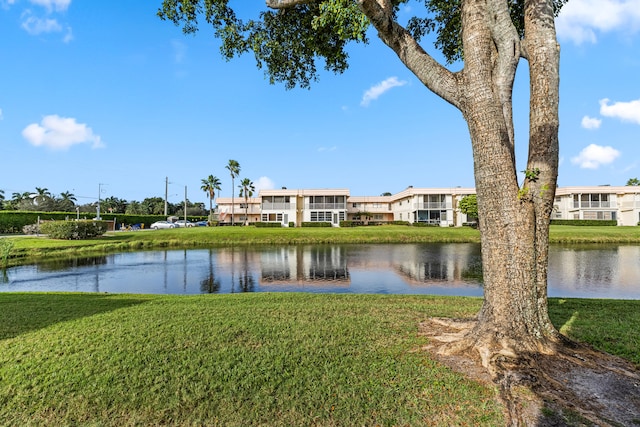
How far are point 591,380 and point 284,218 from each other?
162 feet

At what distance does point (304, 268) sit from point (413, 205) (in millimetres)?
35694

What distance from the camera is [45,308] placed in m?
6.60

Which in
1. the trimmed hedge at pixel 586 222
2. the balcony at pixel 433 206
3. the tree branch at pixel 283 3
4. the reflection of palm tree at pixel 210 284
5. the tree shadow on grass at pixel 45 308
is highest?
the tree branch at pixel 283 3

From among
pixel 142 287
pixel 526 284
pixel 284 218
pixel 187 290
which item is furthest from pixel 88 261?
pixel 284 218

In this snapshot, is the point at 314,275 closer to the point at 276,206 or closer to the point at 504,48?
the point at 504,48

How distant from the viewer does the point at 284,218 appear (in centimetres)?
5181

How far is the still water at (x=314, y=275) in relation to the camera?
1113 cm

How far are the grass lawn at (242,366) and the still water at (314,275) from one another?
16.5 feet

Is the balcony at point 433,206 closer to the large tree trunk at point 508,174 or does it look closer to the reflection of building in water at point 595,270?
the reflection of building in water at point 595,270

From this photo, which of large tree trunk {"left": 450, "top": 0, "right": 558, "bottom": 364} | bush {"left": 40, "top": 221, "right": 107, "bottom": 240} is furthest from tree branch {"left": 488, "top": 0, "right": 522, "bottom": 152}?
bush {"left": 40, "top": 221, "right": 107, "bottom": 240}

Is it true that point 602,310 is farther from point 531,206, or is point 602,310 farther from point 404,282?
point 404,282

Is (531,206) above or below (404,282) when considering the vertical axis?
above

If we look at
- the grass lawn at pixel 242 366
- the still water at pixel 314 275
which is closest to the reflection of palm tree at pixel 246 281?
the still water at pixel 314 275

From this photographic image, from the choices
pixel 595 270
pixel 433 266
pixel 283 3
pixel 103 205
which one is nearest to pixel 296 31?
pixel 283 3
